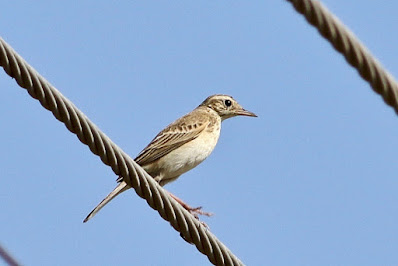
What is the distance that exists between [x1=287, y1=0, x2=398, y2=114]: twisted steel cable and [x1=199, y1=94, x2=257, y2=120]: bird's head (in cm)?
835

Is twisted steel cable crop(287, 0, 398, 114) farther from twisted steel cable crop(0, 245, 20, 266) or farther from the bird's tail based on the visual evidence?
the bird's tail

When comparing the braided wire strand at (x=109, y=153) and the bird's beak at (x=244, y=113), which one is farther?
the bird's beak at (x=244, y=113)

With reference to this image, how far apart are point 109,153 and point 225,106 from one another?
7.18m

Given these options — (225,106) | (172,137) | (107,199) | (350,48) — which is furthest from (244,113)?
(350,48)

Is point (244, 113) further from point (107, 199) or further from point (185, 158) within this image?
point (107, 199)

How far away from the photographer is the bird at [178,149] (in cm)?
1072

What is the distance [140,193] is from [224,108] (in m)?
6.75

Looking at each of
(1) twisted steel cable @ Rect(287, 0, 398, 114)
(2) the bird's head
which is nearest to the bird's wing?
(2) the bird's head

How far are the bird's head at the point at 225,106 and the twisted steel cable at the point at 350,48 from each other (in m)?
8.35

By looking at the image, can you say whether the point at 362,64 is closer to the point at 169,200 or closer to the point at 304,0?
the point at 304,0

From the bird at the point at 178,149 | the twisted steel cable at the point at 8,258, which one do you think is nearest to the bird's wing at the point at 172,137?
the bird at the point at 178,149

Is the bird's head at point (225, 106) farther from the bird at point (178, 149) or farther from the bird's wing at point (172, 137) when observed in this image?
the bird's wing at point (172, 137)

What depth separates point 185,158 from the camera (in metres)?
10.9

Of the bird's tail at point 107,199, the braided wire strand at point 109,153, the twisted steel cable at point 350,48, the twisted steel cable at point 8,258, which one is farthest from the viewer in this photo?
the bird's tail at point 107,199
